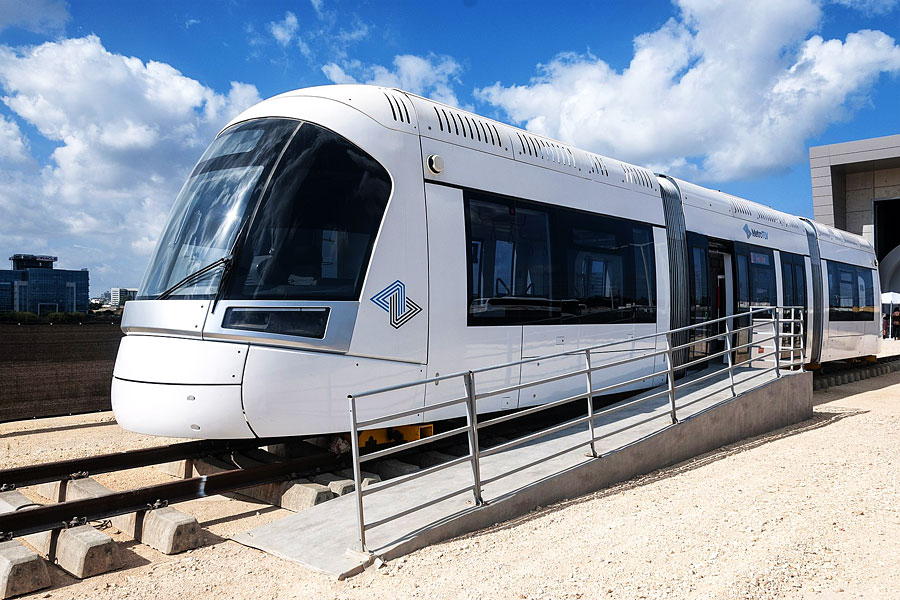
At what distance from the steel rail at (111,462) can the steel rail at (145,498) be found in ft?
2.30

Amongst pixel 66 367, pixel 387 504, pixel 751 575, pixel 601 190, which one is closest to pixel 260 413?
pixel 387 504

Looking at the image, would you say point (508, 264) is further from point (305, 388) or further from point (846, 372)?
point (846, 372)

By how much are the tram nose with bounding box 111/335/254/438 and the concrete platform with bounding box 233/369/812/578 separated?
0.94 m

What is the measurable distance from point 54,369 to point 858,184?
40812mm

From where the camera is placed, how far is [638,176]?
392 inches

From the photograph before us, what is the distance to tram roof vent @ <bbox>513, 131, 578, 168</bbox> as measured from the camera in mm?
8109

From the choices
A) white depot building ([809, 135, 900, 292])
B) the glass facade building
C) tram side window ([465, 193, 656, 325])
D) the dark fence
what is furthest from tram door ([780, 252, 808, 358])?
white depot building ([809, 135, 900, 292])

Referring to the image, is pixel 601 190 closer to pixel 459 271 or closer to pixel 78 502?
pixel 459 271

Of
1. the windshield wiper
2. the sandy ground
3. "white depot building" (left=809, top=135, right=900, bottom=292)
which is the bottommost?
the sandy ground

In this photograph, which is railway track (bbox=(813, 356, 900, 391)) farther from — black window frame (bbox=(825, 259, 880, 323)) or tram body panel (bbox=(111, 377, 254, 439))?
tram body panel (bbox=(111, 377, 254, 439))

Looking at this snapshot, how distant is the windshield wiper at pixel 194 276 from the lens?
5.89m

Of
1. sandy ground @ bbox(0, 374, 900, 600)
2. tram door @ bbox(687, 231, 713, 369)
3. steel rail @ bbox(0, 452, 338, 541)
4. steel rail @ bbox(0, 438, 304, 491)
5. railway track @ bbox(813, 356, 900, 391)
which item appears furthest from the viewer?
railway track @ bbox(813, 356, 900, 391)

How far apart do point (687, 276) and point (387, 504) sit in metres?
6.57

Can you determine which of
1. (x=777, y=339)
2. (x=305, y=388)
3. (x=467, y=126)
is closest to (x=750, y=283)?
(x=777, y=339)
